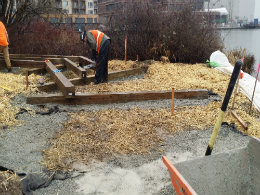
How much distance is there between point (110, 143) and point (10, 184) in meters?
1.62

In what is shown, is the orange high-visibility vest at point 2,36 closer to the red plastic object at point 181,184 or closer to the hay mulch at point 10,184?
the hay mulch at point 10,184

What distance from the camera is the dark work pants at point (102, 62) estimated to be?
665cm

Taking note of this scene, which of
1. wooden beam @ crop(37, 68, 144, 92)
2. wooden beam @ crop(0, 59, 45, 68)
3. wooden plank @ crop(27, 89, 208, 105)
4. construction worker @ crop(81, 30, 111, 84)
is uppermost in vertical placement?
construction worker @ crop(81, 30, 111, 84)

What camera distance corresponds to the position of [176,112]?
201 inches

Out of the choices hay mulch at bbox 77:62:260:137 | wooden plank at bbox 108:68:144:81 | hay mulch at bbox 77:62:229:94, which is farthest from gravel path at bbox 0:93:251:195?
wooden plank at bbox 108:68:144:81

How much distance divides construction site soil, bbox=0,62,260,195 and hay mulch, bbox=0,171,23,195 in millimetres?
286

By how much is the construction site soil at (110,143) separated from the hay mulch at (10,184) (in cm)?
29

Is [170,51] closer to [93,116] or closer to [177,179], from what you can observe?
[93,116]

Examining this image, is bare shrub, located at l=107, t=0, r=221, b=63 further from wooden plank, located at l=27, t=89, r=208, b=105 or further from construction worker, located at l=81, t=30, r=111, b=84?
wooden plank, located at l=27, t=89, r=208, b=105

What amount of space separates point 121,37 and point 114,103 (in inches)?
273

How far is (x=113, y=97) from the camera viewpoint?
560cm

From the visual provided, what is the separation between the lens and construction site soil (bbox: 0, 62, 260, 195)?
3.01m

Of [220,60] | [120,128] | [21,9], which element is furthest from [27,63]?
[220,60]

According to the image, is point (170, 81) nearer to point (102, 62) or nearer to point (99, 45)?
point (102, 62)
